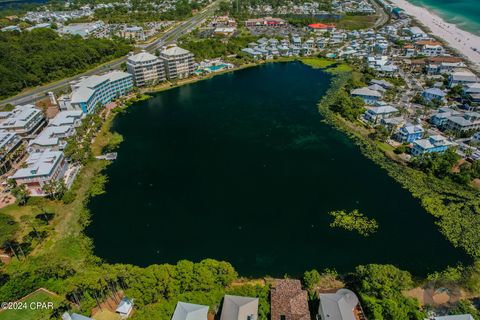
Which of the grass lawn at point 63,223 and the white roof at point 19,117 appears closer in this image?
the grass lawn at point 63,223

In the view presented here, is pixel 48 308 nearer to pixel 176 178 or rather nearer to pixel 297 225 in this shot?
pixel 176 178

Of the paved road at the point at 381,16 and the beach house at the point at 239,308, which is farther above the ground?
the beach house at the point at 239,308

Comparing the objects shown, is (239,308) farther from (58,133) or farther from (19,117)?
(19,117)

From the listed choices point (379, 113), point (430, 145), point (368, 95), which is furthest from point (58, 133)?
point (368, 95)

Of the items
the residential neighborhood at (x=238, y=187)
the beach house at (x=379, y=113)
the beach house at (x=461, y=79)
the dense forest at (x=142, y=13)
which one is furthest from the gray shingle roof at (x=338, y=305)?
the dense forest at (x=142, y=13)

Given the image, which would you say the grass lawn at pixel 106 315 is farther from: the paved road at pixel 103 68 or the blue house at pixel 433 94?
the blue house at pixel 433 94

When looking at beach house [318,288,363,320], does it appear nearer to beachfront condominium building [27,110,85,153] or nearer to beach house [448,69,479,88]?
beachfront condominium building [27,110,85,153]

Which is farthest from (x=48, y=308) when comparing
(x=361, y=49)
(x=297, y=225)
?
(x=361, y=49)
